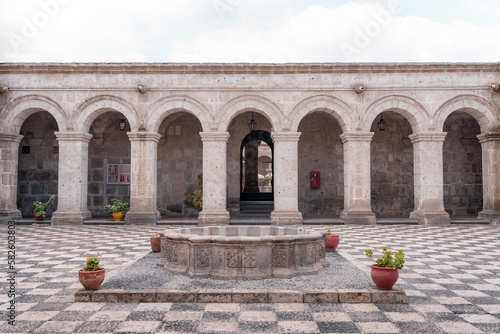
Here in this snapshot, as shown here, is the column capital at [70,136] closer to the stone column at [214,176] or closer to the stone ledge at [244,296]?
the stone column at [214,176]

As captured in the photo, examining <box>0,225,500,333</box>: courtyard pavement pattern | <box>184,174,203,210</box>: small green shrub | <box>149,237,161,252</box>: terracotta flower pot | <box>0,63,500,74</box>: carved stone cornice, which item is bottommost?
<box>0,225,500,333</box>: courtyard pavement pattern

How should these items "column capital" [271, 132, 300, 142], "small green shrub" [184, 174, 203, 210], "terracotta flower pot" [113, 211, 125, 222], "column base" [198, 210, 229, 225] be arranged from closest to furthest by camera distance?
"column base" [198, 210, 229, 225]
"column capital" [271, 132, 300, 142]
"terracotta flower pot" [113, 211, 125, 222]
"small green shrub" [184, 174, 203, 210]

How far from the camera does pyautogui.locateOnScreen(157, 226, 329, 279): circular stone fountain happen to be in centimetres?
527

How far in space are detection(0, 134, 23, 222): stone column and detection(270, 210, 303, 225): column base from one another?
8570mm

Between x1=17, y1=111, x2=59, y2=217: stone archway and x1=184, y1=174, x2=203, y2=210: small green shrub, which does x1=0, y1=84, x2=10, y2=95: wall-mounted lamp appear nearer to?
x1=17, y1=111, x2=59, y2=217: stone archway

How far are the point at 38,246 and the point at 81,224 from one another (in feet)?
13.4

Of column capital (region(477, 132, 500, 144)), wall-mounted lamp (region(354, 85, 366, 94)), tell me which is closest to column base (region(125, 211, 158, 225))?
wall-mounted lamp (region(354, 85, 366, 94))

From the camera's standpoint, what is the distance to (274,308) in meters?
4.36

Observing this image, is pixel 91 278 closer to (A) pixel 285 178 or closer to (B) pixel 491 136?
(A) pixel 285 178

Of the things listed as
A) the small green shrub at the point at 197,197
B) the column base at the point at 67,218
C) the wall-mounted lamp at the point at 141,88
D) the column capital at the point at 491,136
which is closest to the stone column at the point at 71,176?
the column base at the point at 67,218

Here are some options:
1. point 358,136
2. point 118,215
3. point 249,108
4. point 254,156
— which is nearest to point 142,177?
point 118,215

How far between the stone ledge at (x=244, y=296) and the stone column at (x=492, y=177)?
1004 cm

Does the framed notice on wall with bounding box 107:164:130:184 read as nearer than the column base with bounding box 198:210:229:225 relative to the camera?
No

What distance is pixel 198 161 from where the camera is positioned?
15.4 m
